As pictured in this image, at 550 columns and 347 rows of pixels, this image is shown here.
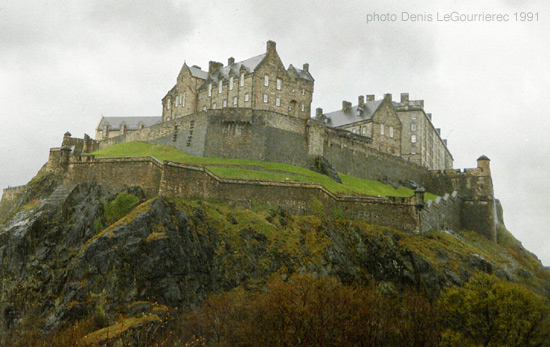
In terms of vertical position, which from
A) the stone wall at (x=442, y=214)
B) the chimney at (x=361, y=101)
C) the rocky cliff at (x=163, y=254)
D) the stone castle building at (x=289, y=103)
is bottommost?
the rocky cliff at (x=163, y=254)

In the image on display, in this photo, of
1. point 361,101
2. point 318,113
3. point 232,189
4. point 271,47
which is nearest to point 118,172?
point 232,189

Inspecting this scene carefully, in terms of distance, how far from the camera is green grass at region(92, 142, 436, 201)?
157 ft

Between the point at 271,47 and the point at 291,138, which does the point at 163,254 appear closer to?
the point at 291,138

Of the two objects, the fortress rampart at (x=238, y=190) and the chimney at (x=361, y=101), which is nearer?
the fortress rampart at (x=238, y=190)

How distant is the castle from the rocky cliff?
5.70 feet

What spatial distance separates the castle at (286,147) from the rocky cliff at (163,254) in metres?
1.74

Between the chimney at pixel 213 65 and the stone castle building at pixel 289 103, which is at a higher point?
the chimney at pixel 213 65

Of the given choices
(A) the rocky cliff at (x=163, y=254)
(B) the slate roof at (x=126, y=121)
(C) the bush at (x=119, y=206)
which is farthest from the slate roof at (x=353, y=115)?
(C) the bush at (x=119, y=206)

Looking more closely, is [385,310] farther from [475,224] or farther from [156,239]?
[475,224]

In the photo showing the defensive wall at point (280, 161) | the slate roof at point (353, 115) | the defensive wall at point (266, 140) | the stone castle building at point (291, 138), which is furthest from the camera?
the slate roof at point (353, 115)

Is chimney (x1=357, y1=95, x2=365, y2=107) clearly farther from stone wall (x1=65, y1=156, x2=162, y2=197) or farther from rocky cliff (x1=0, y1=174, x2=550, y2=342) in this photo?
stone wall (x1=65, y1=156, x2=162, y2=197)

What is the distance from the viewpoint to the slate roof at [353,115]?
2992 inches

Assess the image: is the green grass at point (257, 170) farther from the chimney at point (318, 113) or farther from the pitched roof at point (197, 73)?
the chimney at point (318, 113)

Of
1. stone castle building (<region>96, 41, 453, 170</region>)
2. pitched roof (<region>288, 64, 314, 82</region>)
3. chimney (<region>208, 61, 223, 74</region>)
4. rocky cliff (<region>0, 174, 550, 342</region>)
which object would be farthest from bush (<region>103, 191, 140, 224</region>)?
chimney (<region>208, 61, 223, 74</region>)
